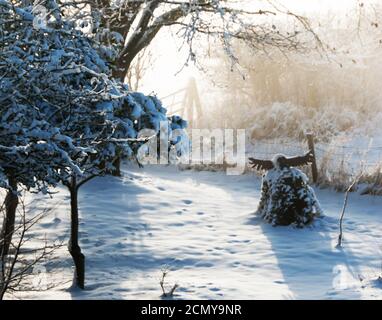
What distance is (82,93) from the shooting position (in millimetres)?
4797

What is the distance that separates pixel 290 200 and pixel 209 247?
5.81ft

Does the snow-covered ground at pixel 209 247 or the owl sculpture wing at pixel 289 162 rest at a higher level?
the owl sculpture wing at pixel 289 162

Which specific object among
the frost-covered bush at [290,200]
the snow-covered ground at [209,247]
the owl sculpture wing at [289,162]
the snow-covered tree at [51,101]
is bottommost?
the snow-covered ground at [209,247]

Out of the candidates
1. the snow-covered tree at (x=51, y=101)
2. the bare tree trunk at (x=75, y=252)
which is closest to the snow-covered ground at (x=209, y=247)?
the bare tree trunk at (x=75, y=252)

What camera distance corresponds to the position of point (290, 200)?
866 cm

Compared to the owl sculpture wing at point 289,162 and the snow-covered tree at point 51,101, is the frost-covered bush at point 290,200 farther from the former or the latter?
the snow-covered tree at point 51,101

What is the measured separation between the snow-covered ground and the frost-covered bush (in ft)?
0.71

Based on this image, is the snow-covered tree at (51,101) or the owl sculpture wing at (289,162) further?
the owl sculpture wing at (289,162)

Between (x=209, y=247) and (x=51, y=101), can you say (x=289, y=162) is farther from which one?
(x=51, y=101)

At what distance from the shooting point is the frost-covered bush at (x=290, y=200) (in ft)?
28.3

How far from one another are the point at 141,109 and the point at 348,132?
589 inches

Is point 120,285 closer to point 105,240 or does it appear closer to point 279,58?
point 105,240

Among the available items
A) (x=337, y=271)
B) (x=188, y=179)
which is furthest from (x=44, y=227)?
(x=188, y=179)

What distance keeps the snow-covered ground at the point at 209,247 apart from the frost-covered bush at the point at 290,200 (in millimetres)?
217
